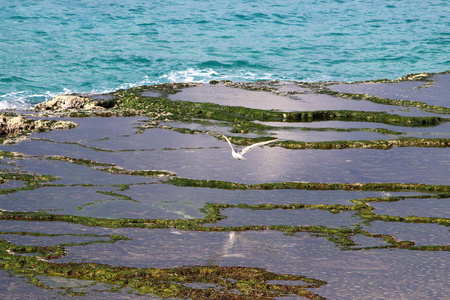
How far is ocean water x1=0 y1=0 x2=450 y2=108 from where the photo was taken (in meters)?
25.6

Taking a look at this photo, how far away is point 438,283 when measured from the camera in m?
7.36

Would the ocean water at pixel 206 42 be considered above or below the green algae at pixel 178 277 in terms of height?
above

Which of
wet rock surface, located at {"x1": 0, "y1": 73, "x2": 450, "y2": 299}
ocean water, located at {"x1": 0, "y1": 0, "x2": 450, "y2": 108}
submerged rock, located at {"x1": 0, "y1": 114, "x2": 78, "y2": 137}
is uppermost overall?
ocean water, located at {"x1": 0, "y1": 0, "x2": 450, "y2": 108}

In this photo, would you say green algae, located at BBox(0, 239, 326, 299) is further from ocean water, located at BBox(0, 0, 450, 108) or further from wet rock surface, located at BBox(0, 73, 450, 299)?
ocean water, located at BBox(0, 0, 450, 108)

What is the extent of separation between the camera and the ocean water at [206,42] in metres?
25.6

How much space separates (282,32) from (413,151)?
21461 mm

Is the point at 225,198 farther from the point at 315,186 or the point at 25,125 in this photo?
the point at 25,125

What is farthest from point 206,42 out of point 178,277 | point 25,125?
point 178,277

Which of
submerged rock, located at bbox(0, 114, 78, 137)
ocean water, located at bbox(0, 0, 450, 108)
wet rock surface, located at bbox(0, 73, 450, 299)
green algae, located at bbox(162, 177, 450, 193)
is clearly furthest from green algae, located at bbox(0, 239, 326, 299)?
ocean water, located at bbox(0, 0, 450, 108)

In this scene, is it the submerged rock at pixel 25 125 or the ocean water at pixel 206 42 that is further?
the ocean water at pixel 206 42

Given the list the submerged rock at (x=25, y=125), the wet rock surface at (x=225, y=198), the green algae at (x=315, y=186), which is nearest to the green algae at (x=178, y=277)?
the wet rock surface at (x=225, y=198)

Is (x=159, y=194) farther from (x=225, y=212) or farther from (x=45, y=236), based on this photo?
(x=45, y=236)

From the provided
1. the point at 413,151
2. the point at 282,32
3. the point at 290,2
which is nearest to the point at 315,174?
the point at 413,151

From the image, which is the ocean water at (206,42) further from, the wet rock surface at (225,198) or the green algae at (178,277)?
the green algae at (178,277)
